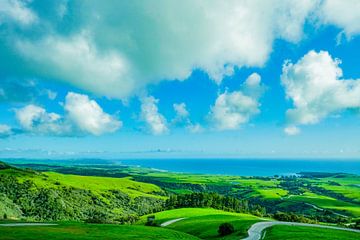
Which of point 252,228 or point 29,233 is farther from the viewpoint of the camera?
point 252,228

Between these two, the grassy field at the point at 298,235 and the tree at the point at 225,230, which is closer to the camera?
the grassy field at the point at 298,235

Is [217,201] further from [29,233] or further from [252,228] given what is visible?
[29,233]

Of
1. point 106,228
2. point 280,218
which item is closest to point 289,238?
point 106,228

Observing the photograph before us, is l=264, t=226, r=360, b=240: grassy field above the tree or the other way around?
above

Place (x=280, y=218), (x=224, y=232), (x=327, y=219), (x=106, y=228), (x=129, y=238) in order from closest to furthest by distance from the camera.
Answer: (x=129, y=238)
(x=106, y=228)
(x=224, y=232)
(x=280, y=218)
(x=327, y=219)

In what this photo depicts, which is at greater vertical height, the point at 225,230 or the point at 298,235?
the point at 298,235

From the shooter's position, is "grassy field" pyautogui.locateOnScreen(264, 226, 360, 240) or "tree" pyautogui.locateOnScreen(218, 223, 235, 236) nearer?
"grassy field" pyautogui.locateOnScreen(264, 226, 360, 240)

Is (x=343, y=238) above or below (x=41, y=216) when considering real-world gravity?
above

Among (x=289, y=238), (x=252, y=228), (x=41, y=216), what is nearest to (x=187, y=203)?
(x=41, y=216)

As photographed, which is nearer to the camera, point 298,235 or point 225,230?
point 298,235

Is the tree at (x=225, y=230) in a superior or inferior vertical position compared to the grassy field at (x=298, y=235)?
inferior

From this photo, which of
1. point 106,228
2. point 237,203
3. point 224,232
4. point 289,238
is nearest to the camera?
point 289,238
